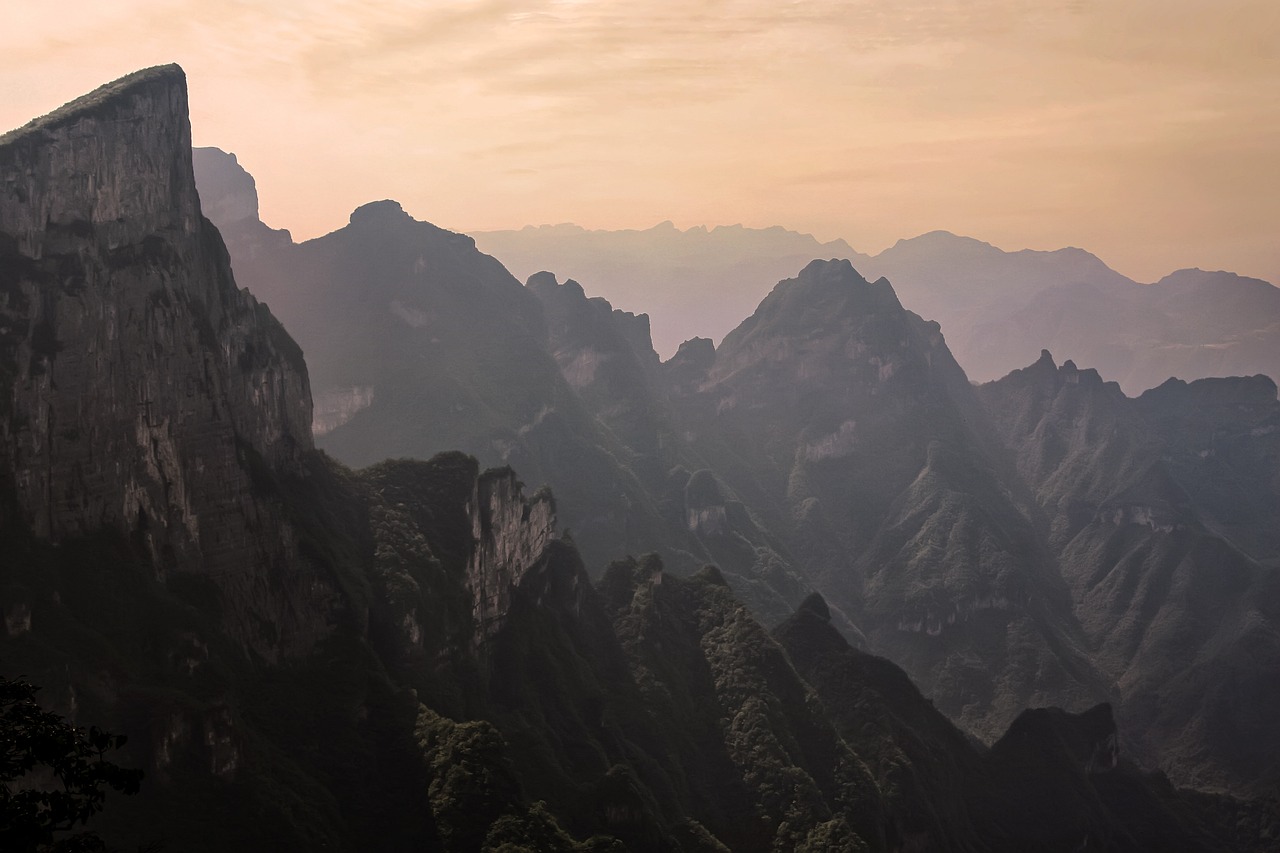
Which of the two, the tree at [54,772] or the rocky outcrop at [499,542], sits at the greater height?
the tree at [54,772]

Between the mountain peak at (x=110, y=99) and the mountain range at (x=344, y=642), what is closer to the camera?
the mountain range at (x=344, y=642)

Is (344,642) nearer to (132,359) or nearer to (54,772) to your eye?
(132,359)

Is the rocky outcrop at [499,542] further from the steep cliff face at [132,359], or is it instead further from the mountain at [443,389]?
the mountain at [443,389]

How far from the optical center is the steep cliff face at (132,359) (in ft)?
215

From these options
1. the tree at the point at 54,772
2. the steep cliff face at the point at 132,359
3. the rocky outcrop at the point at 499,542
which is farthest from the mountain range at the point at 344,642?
the tree at the point at 54,772

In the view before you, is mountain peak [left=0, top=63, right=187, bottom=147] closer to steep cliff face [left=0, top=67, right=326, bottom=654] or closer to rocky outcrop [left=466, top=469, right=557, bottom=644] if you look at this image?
steep cliff face [left=0, top=67, right=326, bottom=654]

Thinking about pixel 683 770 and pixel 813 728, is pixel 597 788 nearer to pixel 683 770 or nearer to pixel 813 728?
pixel 683 770

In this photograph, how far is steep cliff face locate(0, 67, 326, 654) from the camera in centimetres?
6562

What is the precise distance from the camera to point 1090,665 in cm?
19362

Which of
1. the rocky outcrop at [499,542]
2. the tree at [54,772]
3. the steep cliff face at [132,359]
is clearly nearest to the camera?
the tree at [54,772]

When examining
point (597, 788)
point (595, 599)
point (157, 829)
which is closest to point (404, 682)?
point (597, 788)

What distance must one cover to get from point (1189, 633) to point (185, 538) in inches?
6815

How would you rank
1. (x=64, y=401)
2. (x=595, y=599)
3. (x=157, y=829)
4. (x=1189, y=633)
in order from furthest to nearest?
(x=1189, y=633)
(x=595, y=599)
(x=64, y=401)
(x=157, y=829)

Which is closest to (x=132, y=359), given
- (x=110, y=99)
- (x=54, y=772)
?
(x=110, y=99)
